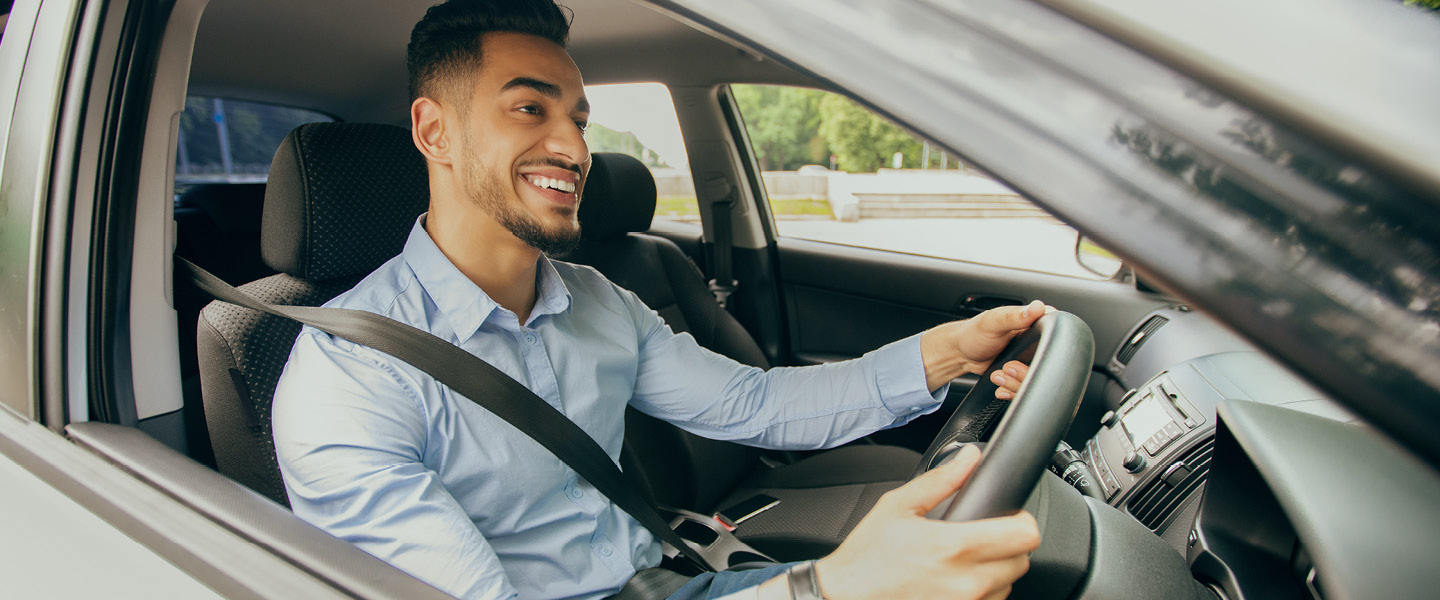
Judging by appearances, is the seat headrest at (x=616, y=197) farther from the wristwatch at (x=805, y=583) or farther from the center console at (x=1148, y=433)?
the wristwatch at (x=805, y=583)

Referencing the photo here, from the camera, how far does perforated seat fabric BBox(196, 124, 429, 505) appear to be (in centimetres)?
126

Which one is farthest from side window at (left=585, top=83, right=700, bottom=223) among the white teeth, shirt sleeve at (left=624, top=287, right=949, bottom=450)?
the white teeth

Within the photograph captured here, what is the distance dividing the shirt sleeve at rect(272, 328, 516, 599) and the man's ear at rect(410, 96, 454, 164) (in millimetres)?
409

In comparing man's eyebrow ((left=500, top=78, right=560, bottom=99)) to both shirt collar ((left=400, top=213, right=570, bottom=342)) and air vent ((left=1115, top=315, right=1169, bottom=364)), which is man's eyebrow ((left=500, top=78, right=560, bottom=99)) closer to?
shirt collar ((left=400, top=213, right=570, bottom=342))

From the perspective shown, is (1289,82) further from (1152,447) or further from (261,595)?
(1152,447)

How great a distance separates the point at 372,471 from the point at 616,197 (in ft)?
5.47

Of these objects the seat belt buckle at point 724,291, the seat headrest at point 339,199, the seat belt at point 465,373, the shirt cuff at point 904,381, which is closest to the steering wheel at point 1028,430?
the shirt cuff at point 904,381

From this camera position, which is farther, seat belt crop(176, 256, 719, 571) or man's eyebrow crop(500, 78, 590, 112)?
man's eyebrow crop(500, 78, 590, 112)

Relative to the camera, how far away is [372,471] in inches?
37.6

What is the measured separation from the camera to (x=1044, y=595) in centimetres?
82

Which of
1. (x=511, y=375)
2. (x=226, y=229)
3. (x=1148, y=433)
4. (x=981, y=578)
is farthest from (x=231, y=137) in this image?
(x=981, y=578)

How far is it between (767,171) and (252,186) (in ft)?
6.90

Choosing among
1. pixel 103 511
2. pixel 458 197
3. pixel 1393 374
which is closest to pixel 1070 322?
pixel 1393 374

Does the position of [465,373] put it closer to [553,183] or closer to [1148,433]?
[553,183]
